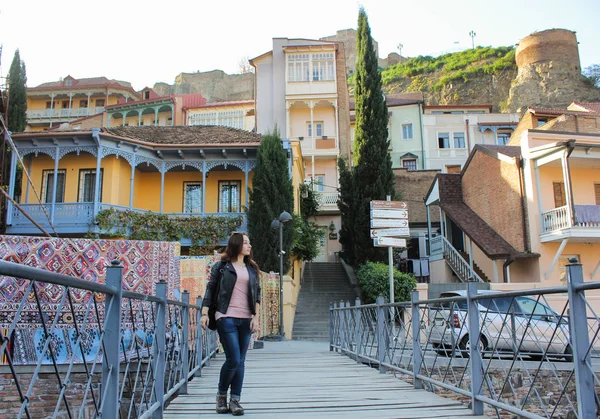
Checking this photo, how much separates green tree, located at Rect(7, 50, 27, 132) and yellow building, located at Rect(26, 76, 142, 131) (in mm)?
17309

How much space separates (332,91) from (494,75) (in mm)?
35815

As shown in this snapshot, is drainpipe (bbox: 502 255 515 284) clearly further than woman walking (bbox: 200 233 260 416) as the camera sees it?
Yes

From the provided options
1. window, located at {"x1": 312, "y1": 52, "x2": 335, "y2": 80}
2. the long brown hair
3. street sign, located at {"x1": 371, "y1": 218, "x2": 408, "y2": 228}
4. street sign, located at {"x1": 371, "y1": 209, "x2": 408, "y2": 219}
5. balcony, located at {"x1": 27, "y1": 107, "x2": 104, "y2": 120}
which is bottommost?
the long brown hair

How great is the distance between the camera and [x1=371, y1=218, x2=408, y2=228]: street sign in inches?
560

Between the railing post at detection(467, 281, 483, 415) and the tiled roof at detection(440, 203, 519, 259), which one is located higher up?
the tiled roof at detection(440, 203, 519, 259)

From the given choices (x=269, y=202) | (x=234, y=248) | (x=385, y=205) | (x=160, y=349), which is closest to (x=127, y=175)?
(x=269, y=202)

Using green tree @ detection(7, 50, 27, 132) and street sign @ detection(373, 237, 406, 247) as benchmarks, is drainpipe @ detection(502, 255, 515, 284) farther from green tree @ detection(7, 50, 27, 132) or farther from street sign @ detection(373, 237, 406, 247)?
green tree @ detection(7, 50, 27, 132)

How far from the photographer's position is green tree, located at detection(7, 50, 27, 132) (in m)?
31.0

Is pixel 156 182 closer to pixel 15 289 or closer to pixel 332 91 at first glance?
pixel 332 91

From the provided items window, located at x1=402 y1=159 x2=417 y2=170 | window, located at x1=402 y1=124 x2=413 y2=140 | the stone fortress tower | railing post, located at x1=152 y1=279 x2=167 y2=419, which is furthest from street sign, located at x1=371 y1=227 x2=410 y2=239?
the stone fortress tower

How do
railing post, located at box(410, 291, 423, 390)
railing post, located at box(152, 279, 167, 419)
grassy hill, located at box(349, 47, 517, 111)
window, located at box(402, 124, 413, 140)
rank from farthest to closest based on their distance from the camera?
grassy hill, located at box(349, 47, 517, 111)
window, located at box(402, 124, 413, 140)
railing post, located at box(410, 291, 423, 390)
railing post, located at box(152, 279, 167, 419)

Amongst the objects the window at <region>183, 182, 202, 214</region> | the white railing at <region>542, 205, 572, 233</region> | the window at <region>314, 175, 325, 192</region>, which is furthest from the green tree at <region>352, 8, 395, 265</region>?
the window at <region>183, 182, 202, 214</region>

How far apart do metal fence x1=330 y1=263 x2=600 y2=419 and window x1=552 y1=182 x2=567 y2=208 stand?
44.1 ft

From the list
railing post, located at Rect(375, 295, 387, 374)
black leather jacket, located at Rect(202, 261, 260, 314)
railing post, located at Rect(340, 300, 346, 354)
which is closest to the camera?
black leather jacket, located at Rect(202, 261, 260, 314)
